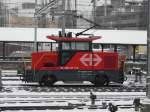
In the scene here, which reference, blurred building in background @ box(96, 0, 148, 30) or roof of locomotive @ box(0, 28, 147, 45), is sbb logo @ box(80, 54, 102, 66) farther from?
blurred building in background @ box(96, 0, 148, 30)

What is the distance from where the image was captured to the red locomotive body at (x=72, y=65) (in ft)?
73.0

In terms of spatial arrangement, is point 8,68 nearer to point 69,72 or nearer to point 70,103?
point 69,72

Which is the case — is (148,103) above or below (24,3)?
below

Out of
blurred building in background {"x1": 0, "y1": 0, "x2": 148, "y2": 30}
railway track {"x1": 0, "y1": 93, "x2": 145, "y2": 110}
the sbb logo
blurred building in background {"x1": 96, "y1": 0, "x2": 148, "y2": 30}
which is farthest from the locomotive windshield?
blurred building in background {"x1": 96, "y1": 0, "x2": 148, "y2": 30}

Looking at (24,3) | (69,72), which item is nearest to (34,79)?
(69,72)

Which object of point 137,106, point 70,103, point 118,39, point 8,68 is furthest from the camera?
point 118,39

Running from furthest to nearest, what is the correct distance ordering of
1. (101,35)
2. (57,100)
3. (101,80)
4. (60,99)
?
(101,35)
(101,80)
(60,99)
(57,100)

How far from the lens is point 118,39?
39.9 metres

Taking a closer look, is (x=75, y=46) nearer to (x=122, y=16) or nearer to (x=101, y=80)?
(x=101, y=80)

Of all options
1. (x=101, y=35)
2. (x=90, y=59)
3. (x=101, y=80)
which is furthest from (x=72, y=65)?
(x=101, y=35)

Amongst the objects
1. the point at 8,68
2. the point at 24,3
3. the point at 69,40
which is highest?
the point at 24,3

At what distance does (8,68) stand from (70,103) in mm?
23079

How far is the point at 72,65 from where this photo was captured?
2233cm

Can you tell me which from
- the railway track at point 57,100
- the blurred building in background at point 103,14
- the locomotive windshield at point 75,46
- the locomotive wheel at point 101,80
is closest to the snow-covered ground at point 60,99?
the railway track at point 57,100
